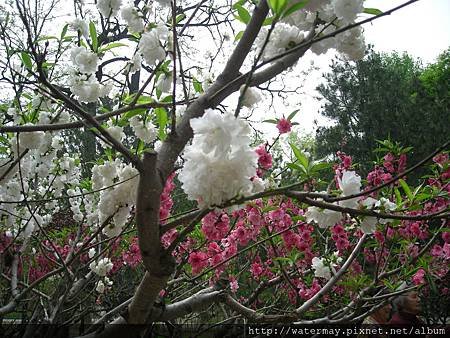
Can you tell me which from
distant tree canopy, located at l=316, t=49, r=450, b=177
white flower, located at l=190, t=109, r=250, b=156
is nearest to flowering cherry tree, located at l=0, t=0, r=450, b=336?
white flower, located at l=190, t=109, r=250, b=156

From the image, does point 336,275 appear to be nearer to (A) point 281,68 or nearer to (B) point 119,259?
(A) point 281,68

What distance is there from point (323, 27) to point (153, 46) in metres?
0.81

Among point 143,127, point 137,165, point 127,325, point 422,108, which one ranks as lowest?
point 127,325

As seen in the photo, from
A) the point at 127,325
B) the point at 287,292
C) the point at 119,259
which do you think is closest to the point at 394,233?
the point at 287,292

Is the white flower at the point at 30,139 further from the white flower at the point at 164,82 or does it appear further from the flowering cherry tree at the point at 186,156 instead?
the white flower at the point at 164,82

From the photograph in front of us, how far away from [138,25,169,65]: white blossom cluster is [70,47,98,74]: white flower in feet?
1.68

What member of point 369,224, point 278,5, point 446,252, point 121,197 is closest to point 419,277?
point 446,252

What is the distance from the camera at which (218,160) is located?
3.12ft

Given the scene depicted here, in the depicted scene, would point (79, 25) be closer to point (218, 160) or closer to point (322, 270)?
→ point (218, 160)

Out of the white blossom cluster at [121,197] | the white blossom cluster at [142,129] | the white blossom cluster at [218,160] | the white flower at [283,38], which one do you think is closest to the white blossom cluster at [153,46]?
the white blossom cluster at [142,129]

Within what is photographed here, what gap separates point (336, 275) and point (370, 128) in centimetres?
907

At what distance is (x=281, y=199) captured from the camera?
327 cm

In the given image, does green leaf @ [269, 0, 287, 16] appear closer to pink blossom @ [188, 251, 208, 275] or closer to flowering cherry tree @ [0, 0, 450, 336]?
flowering cherry tree @ [0, 0, 450, 336]

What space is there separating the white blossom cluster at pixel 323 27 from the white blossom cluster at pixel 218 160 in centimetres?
53
